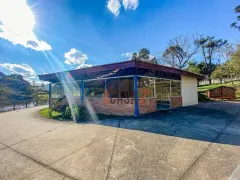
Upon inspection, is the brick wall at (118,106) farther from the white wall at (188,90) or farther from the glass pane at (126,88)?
the white wall at (188,90)

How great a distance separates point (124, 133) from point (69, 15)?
7998 millimetres

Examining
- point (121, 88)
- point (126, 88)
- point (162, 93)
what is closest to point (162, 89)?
point (162, 93)

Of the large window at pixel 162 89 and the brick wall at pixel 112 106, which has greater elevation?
the large window at pixel 162 89

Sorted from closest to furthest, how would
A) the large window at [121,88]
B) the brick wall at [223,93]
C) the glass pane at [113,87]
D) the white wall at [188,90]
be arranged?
the large window at [121,88], the glass pane at [113,87], the white wall at [188,90], the brick wall at [223,93]

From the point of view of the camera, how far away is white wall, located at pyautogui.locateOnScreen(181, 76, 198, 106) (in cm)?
1159

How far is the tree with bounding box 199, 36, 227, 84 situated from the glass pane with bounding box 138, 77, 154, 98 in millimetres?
22558

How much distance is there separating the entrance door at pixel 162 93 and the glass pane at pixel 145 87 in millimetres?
593

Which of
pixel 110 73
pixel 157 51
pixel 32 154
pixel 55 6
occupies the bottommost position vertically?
pixel 32 154

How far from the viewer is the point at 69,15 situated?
29.0ft

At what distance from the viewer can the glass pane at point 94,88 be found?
887cm

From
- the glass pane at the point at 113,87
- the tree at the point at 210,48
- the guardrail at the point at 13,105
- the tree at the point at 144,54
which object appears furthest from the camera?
the tree at the point at 144,54

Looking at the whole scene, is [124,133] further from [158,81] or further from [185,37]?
[185,37]

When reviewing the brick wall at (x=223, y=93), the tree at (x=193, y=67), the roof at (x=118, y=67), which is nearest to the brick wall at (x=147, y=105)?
the roof at (x=118, y=67)

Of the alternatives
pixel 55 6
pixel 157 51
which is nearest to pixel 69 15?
pixel 55 6
